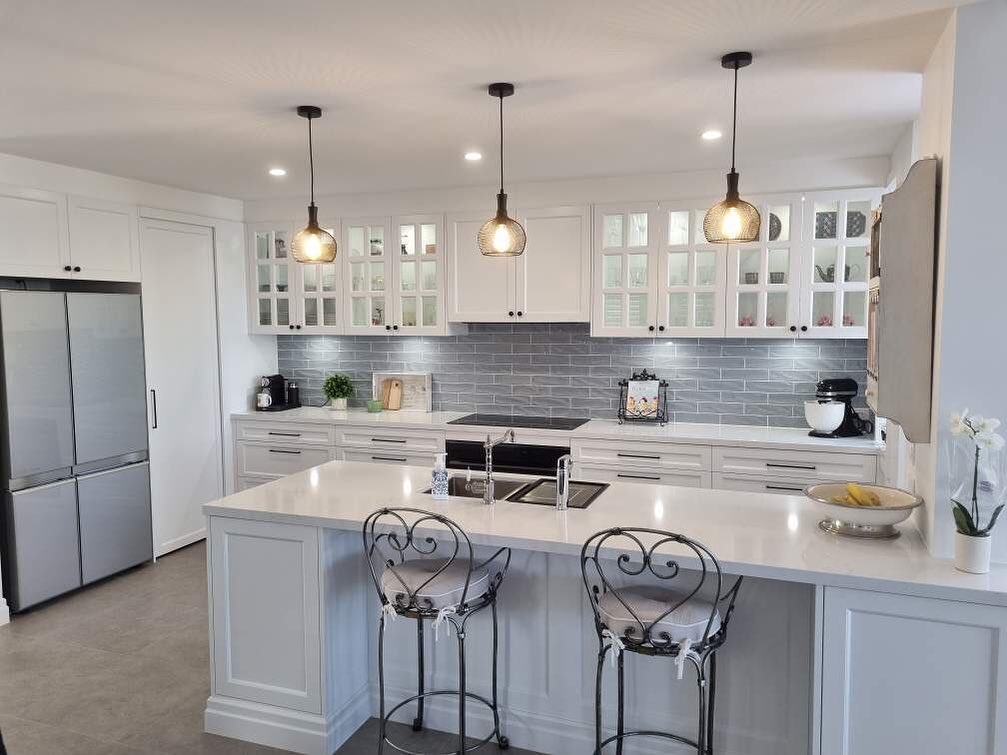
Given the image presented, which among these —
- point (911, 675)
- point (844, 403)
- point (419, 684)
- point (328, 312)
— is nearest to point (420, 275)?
point (328, 312)

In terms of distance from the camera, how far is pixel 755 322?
4.26 meters

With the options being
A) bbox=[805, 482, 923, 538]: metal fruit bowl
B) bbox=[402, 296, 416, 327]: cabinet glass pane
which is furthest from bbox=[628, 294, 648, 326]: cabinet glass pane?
bbox=[805, 482, 923, 538]: metal fruit bowl

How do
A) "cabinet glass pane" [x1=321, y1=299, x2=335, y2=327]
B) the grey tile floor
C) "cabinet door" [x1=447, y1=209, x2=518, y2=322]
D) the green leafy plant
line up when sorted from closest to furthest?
the grey tile floor < "cabinet door" [x1=447, y1=209, x2=518, y2=322] < "cabinet glass pane" [x1=321, y1=299, x2=335, y2=327] < the green leafy plant

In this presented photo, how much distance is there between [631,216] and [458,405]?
1874 millimetres

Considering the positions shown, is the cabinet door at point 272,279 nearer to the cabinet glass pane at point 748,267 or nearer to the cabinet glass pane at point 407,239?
the cabinet glass pane at point 407,239

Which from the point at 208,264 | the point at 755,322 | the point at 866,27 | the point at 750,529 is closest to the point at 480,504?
the point at 750,529

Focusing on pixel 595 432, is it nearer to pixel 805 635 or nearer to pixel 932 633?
pixel 805 635

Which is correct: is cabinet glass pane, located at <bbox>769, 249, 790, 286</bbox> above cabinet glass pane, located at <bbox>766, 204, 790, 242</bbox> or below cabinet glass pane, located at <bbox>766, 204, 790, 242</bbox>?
below

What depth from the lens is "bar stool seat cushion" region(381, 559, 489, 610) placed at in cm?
234

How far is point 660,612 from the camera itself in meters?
2.12

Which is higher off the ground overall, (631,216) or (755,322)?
(631,216)

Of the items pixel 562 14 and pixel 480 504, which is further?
pixel 480 504

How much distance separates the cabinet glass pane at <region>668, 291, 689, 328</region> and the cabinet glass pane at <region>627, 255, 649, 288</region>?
0.20 metres

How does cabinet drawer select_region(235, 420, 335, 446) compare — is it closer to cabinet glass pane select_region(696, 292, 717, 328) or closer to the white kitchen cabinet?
the white kitchen cabinet
